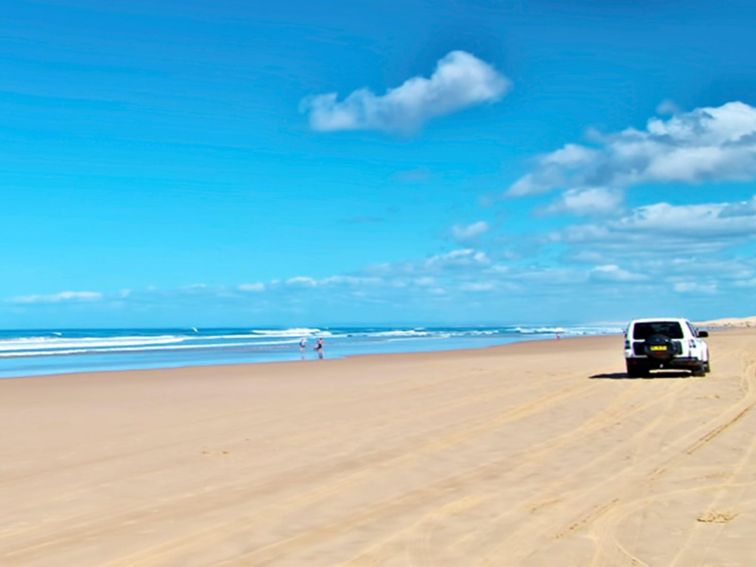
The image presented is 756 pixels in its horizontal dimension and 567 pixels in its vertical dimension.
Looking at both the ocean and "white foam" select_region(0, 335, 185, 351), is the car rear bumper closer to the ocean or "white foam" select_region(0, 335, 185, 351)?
the ocean

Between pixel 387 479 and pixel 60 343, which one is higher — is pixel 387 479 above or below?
below

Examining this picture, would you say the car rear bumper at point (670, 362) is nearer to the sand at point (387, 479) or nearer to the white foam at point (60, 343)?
the sand at point (387, 479)

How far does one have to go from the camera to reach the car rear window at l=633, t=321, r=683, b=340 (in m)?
23.5

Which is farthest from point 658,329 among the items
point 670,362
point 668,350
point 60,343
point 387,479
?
point 60,343

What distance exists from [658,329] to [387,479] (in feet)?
54.0

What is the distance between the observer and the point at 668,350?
888 inches

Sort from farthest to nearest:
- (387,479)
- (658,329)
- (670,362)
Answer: (658,329) < (670,362) < (387,479)

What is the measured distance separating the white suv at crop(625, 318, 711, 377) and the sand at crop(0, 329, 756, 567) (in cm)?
332

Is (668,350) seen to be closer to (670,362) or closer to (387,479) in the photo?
(670,362)

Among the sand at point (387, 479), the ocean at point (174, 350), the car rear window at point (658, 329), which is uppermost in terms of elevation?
the car rear window at point (658, 329)

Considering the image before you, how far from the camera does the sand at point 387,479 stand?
21.6ft

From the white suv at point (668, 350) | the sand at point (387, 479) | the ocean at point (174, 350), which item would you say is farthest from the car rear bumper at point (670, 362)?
the ocean at point (174, 350)

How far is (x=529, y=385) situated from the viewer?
20.8 m

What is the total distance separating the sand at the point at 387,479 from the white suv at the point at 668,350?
332 cm
